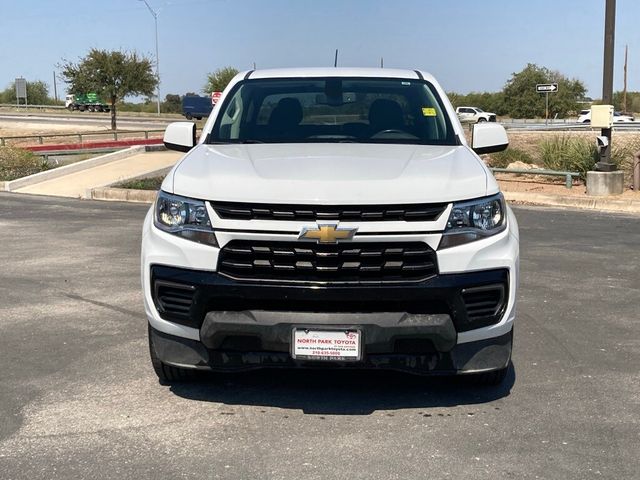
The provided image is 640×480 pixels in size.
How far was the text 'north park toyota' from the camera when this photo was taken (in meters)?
3.82

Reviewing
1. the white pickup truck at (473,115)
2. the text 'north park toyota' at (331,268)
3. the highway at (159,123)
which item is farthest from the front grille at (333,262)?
the white pickup truck at (473,115)

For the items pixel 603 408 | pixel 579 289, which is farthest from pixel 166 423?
pixel 579 289

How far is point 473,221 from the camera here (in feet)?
13.1

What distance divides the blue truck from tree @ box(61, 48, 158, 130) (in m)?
20.3

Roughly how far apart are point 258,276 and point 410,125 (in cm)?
199

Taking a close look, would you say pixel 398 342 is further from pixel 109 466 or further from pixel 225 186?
pixel 109 466

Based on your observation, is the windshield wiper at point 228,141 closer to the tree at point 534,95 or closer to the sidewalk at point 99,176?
the sidewalk at point 99,176

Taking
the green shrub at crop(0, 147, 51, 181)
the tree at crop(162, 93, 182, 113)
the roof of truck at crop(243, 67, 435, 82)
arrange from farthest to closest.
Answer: the tree at crop(162, 93, 182, 113) < the green shrub at crop(0, 147, 51, 181) < the roof of truck at crop(243, 67, 435, 82)

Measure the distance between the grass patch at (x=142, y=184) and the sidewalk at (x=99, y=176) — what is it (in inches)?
20.1

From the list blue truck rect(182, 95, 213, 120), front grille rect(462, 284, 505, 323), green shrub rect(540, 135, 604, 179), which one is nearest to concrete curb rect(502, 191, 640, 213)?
green shrub rect(540, 135, 604, 179)

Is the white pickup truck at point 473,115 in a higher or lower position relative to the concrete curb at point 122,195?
higher

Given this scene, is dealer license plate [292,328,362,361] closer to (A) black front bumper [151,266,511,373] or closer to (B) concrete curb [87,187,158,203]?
(A) black front bumper [151,266,511,373]

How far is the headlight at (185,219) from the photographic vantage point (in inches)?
154

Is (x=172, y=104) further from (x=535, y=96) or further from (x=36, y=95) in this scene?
A: (x=535, y=96)
